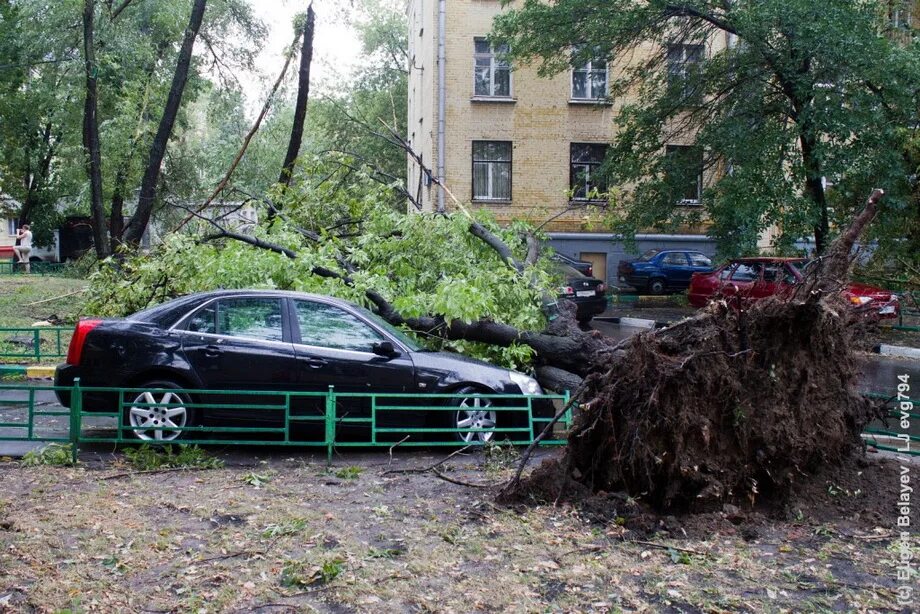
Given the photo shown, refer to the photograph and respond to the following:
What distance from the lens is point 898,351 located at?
16.2 meters

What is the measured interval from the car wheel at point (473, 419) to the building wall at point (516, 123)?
21.2m

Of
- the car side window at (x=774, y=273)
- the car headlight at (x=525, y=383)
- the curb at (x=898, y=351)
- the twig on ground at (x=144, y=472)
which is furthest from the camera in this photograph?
the curb at (x=898, y=351)

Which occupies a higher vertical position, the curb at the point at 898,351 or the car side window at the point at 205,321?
the car side window at the point at 205,321

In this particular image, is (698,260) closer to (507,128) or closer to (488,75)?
(507,128)

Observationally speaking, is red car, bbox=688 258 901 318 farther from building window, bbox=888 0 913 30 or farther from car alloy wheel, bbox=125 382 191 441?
car alloy wheel, bbox=125 382 191 441

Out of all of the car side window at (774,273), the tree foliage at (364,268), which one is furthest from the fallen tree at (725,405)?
the tree foliage at (364,268)

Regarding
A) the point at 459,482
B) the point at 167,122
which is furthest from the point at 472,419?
the point at 167,122

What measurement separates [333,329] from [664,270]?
67.7ft

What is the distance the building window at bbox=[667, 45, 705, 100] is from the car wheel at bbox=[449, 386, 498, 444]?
15239 millimetres

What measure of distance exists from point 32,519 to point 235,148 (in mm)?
24113

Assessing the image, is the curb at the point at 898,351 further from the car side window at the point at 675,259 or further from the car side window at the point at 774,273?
the car side window at the point at 675,259

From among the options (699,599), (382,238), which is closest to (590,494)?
(699,599)

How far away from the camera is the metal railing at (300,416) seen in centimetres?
748

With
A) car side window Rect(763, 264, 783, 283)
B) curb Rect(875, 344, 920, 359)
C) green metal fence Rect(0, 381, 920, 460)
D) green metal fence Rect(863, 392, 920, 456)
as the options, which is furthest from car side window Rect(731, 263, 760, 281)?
green metal fence Rect(0, 381, 920, 460)
